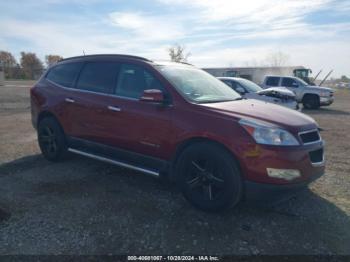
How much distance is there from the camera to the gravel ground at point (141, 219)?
3.20 m

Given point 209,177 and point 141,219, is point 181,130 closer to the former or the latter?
point 209,177

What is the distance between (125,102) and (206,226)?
2.06 metres

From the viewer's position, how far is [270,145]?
349cm

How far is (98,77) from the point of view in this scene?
16.9 ft

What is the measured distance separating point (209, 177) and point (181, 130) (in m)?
0.67

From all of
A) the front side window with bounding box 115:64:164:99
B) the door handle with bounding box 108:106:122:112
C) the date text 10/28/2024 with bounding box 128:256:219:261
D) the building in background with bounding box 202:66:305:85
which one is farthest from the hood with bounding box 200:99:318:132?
the building in background with bounding box 202:66:305:85

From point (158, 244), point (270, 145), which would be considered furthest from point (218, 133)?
point (158, 244)

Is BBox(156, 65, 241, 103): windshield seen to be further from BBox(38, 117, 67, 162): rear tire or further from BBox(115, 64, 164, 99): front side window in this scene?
BBox(38, 117, 67, 162): rear tire

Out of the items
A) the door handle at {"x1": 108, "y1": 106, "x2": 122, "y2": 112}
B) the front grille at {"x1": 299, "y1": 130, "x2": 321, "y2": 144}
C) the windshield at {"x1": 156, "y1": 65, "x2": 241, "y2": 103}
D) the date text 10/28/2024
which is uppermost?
the windshield at {"x1": 156, "y1": 65, "x2": 241, "y2": 103}

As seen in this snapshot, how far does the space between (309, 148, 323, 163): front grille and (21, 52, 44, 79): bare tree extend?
76715mm

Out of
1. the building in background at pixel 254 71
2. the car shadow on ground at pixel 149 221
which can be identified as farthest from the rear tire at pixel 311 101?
the building in background at pixel 254 71

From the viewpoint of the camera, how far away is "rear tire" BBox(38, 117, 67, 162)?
567cm

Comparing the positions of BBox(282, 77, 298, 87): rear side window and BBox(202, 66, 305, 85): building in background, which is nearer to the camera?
BBox(282, 77, 298, 87): rear side window

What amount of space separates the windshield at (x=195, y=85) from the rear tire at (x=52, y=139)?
2.31m
